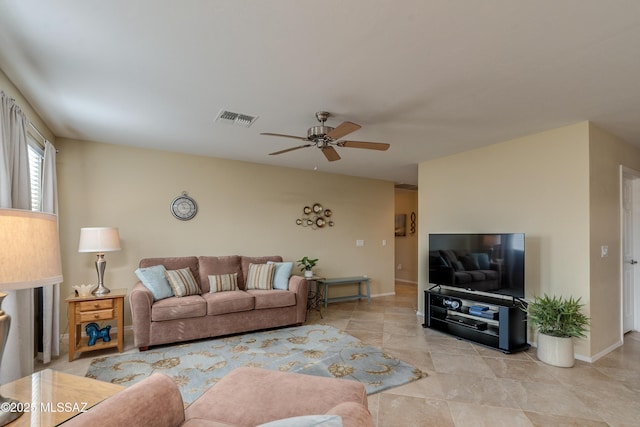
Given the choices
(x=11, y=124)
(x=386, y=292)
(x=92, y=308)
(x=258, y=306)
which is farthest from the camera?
(x=386, y=292)

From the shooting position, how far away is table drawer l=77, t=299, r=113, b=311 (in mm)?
3369

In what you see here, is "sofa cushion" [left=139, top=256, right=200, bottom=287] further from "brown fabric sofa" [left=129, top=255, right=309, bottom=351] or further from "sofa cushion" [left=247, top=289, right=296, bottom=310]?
"sofa cushion" [left=247, top=289, right=296, bottom=310]

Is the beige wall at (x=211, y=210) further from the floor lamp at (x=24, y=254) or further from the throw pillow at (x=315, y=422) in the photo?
the throw pillow at (x=315, y=422)

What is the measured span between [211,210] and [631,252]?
597 cm

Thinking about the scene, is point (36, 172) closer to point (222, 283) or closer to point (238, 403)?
point (222, 283)

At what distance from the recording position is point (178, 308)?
3.65 metres

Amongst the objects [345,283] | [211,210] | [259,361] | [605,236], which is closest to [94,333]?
[259,361]

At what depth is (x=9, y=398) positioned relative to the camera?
4.38 ft

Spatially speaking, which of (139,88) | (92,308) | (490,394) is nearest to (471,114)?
(490,394)

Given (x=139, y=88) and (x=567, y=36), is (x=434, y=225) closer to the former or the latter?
(x=567, y=36)

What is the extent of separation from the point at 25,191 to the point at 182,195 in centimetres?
216

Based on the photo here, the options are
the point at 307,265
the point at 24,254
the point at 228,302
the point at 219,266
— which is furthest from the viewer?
the point at 307,265

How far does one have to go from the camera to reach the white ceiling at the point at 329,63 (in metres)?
1.70

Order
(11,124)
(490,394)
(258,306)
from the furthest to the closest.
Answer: (258,306), (490,394), (11,124)
